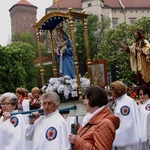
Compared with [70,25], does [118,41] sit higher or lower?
higher

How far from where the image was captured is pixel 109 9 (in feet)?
272

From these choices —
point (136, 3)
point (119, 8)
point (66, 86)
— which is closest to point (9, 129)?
point (66, 86)

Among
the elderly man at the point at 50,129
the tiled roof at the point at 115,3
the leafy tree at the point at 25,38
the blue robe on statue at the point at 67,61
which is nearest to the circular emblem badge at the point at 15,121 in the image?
the elderly man at the point at 50,129

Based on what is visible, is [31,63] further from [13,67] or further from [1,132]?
[1,132]

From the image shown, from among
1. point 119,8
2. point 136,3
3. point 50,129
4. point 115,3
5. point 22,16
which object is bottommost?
point 50,129

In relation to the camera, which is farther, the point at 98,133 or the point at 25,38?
the point at 25,38

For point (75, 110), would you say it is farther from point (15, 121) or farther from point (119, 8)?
point (119, 8)

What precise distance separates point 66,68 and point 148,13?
8141 centimetres

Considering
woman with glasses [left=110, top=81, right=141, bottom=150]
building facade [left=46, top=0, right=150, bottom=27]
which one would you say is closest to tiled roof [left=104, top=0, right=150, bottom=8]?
building facade [left=46, top=0, right=150, bottom=27]

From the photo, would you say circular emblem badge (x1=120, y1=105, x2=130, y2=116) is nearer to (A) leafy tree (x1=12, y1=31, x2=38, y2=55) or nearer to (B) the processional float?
(B) the processional float

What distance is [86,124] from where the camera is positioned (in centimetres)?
424

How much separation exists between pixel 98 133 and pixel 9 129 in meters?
2.36

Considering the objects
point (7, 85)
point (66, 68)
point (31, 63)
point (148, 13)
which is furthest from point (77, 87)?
point (148, 13)

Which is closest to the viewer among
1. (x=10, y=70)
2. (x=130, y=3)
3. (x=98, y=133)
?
(x=98, y=133)
